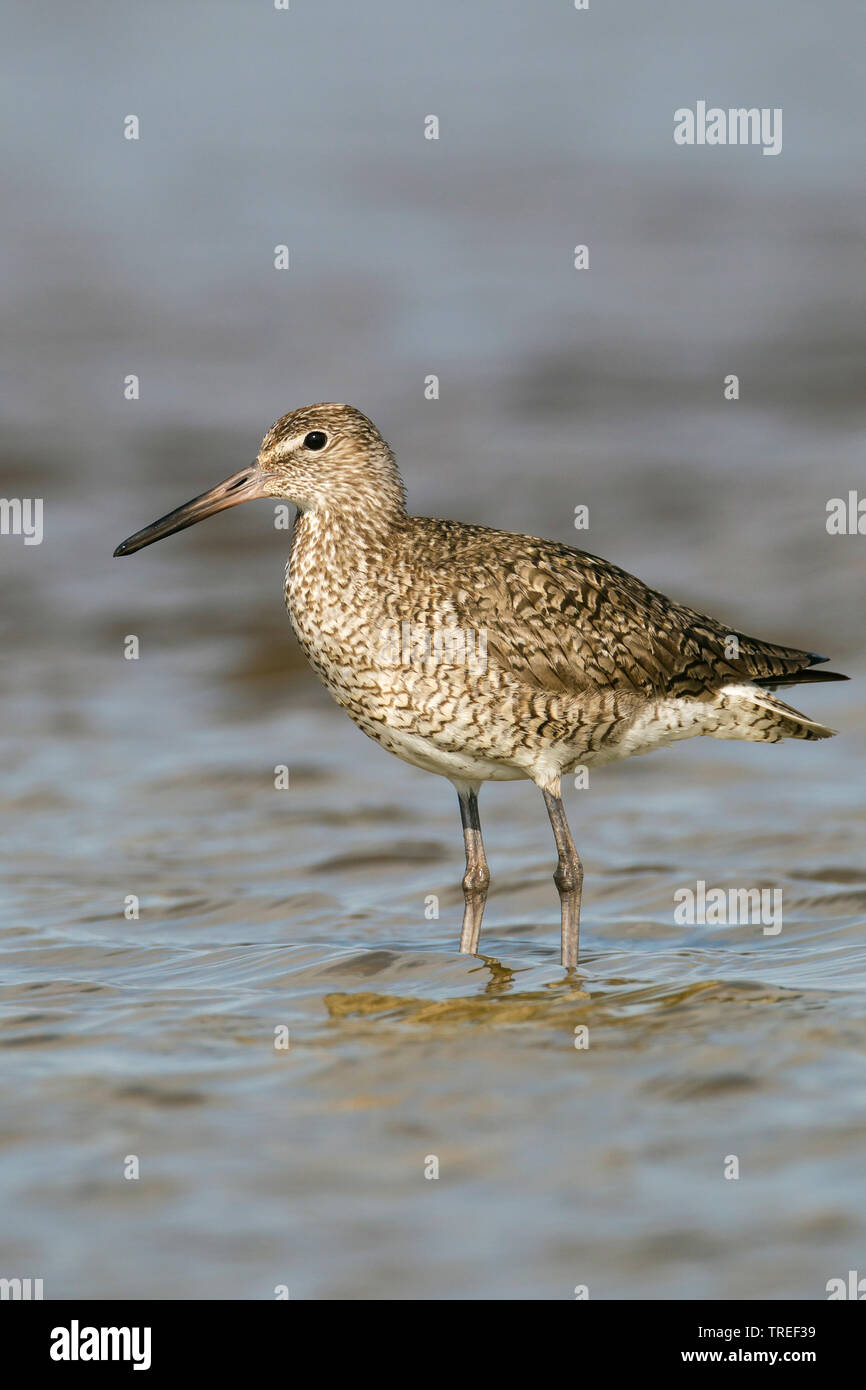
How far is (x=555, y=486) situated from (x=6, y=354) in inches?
232

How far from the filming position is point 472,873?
891 centimetres

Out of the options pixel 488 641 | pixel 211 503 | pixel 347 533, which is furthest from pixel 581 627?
pixel 211 503

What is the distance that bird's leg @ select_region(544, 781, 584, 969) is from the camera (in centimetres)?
848

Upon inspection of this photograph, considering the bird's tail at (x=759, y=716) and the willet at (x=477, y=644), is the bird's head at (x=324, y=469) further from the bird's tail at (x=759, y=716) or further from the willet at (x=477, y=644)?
the bird's tail at (x=759, y=716)

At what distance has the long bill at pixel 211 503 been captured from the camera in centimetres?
853

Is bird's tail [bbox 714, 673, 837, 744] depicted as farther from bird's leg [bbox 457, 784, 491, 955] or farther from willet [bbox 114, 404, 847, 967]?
bird's leg [bbox 457, 784, 491, 955]

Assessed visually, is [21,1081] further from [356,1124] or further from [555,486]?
[555,486]

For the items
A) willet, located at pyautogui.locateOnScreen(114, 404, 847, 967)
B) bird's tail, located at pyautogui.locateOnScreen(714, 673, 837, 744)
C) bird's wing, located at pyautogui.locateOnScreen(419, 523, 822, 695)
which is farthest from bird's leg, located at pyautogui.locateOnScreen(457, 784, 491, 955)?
bird's tail, located at pyautogui.locateOnScreen(714, 673, 837, 744)

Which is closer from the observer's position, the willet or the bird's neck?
the willet

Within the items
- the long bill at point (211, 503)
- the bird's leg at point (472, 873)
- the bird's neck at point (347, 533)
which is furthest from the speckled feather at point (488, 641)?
the bird's leg at point (472, 873)

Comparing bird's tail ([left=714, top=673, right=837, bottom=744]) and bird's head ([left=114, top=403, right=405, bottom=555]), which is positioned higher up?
bird's head ([left=114, top=403, right=405, bottom=555])

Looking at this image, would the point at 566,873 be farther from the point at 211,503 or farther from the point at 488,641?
the point at 211,503

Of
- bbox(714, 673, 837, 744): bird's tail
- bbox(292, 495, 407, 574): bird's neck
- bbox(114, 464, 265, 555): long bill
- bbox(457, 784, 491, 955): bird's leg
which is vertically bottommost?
bbox(457, 784, 491, 955): bird's leg
